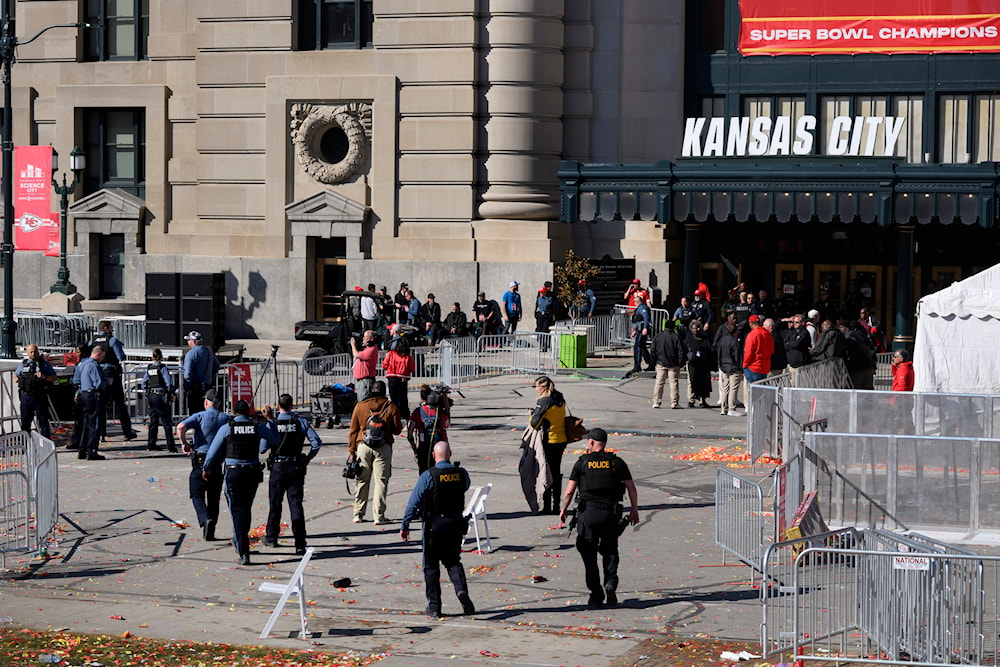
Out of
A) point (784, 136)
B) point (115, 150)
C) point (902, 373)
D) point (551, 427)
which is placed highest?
point (784, 136)

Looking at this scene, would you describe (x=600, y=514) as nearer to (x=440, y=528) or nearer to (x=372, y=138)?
(x=440, y=528)

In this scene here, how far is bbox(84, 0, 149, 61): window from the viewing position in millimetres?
47844

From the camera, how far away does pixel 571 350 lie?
34875 mm

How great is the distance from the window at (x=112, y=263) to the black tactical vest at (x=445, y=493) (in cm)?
3574

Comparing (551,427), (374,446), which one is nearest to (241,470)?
(374,446)

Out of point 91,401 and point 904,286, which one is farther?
point 904,286

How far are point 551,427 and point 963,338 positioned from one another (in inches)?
334

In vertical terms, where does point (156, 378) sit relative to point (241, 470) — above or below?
above

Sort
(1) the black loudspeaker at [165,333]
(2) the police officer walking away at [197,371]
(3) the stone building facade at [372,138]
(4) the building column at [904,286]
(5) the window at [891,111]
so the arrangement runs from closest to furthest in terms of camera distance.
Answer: (2) the police officer walking away at [197,371] < (1) the black loudspeaker at [165,333] < (4) the building column at [904,286] < (3) the stone building facade at [372,138] < (5) the window at [891,111]

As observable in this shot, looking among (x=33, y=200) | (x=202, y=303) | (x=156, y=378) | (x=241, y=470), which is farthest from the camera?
(x=33, y=200)

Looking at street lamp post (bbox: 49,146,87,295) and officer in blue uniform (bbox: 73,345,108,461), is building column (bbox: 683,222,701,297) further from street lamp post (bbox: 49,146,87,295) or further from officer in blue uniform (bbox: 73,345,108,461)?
officer in blue uniform (bbox: 73,345,108,461)

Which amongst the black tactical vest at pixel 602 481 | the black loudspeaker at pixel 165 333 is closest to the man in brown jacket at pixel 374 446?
the black tactical vest at pixel 602 481

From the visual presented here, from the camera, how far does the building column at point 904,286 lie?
40.6 meters

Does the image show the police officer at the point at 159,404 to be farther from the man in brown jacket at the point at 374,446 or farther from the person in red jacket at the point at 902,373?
the person in red jacket at the point at 902,373
